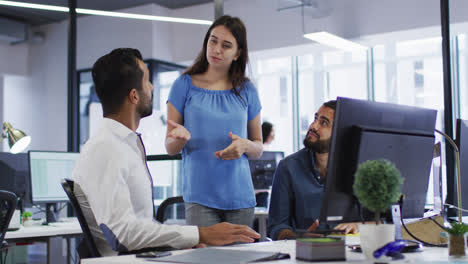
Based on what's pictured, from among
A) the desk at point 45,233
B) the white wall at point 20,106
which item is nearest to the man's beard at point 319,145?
the desk at point 45,233

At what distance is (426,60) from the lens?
346 inches

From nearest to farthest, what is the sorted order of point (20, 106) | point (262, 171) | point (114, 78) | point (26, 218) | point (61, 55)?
point (114, 78)
point (26, 218)
point (262, 171)
point (61, 55)
point (20, 106)

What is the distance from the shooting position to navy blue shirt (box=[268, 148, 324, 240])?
2.19 meters

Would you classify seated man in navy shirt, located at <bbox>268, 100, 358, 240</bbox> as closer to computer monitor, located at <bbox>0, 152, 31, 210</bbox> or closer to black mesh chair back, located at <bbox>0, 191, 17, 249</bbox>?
black mesh chair back, located at <bbox>0, 191, 17, 249</bbox>

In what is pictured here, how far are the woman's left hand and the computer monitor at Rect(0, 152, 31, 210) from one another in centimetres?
219

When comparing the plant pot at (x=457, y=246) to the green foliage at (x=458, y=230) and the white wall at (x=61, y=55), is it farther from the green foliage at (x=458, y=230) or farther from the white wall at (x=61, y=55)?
the white wall at (x=61, y=55)

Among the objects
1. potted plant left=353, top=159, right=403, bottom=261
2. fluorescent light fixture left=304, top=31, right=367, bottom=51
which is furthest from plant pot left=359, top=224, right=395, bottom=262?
fluorescent light fixture left=304, top=31, right=367, bottom=51

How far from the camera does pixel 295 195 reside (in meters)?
2.22

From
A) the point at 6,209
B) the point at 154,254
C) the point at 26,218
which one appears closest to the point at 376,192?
the point at 154,254

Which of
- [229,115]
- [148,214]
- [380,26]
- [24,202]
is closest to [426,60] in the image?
[380,26]

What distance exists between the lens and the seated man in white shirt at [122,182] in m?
1.52

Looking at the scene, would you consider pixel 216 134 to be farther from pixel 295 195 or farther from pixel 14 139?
pixel 14 139

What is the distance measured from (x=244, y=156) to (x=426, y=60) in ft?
23.9

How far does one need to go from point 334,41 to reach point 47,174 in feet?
14.0
